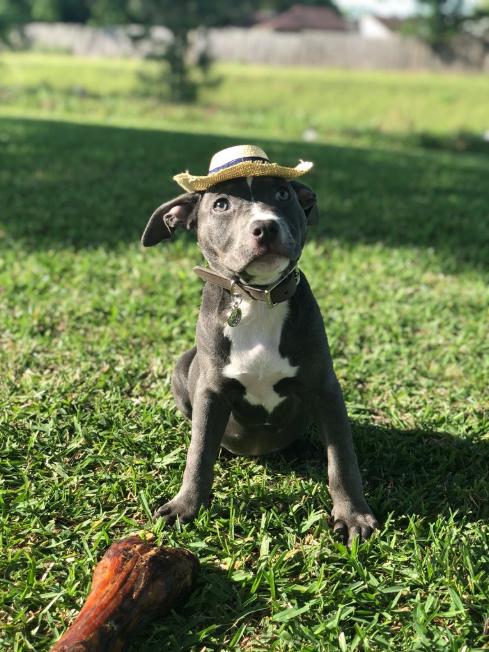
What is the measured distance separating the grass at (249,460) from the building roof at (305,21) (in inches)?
2075

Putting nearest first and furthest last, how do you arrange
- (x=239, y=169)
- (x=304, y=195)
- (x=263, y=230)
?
(x=263, y=230)
(x=239, y=169)
(x=304, y=195)

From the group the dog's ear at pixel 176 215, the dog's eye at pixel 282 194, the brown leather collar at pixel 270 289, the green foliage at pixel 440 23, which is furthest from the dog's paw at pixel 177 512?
the green foliage at pixel 440 23

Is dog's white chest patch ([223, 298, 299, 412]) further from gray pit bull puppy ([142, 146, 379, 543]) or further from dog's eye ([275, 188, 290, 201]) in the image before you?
dog's eye ([275, 188, 290, 201])

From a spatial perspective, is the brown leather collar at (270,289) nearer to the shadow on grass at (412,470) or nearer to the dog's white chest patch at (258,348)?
the dog's white chest patch at (258,348)

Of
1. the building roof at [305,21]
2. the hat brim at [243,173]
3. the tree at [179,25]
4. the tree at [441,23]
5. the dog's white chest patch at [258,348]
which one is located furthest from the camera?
the building roof at [305,21]

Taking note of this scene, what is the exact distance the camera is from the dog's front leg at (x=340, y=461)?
2.48 meters

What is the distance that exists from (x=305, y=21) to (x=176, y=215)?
60.9m

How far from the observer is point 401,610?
2.12 m

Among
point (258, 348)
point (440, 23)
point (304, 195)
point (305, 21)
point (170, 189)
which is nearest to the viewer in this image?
point (258, 348)

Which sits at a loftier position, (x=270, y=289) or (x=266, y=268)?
(x=266, y=268)

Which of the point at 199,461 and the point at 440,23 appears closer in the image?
the point at 199,461

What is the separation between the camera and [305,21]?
189 ft

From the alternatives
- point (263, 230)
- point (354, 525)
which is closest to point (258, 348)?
point (263, 230)

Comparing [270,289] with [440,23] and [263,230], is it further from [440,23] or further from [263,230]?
[440,23]
